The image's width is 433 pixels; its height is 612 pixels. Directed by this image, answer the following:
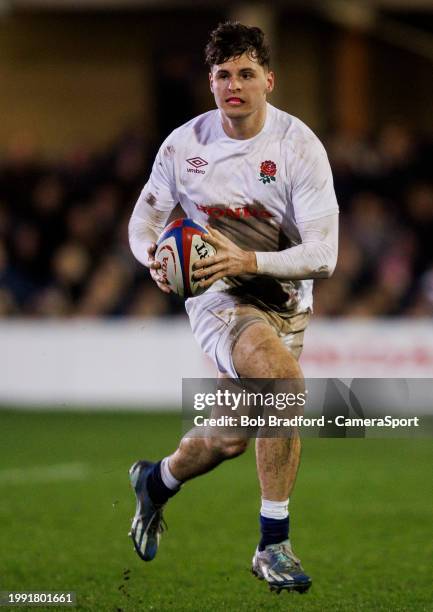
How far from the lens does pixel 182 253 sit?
5.04 m

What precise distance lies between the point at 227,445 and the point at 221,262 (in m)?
0.82

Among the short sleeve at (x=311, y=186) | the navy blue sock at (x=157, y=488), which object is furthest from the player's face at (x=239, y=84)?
the navy blue sock at (x=157, y=488)

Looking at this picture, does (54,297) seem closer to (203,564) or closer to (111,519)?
(111,519)

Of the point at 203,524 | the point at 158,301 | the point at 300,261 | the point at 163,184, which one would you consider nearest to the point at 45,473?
the point at 203,524

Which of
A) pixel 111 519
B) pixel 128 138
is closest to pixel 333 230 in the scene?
pixel 111 519

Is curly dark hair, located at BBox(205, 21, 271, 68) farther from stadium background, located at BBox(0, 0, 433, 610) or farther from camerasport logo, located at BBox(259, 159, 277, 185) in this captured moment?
stadium background, located at BBox(0, 0, 433, 610)

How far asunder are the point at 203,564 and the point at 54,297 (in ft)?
22.7

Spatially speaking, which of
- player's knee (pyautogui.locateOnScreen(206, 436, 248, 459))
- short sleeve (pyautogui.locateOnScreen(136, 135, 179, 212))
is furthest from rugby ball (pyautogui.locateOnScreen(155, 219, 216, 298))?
player's knee (pyautogui.locateOnScreen(206, 436, 248, 459))

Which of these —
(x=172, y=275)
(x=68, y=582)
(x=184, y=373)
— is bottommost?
(x=184, y=373)

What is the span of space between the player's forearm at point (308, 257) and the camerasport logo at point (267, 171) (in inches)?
9.3

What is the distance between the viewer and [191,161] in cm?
547

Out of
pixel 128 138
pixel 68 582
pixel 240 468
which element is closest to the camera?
pixel 68 582

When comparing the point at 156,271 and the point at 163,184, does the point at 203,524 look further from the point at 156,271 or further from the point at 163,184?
the point at 156,271

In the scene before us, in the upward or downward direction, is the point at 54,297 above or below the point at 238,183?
below
